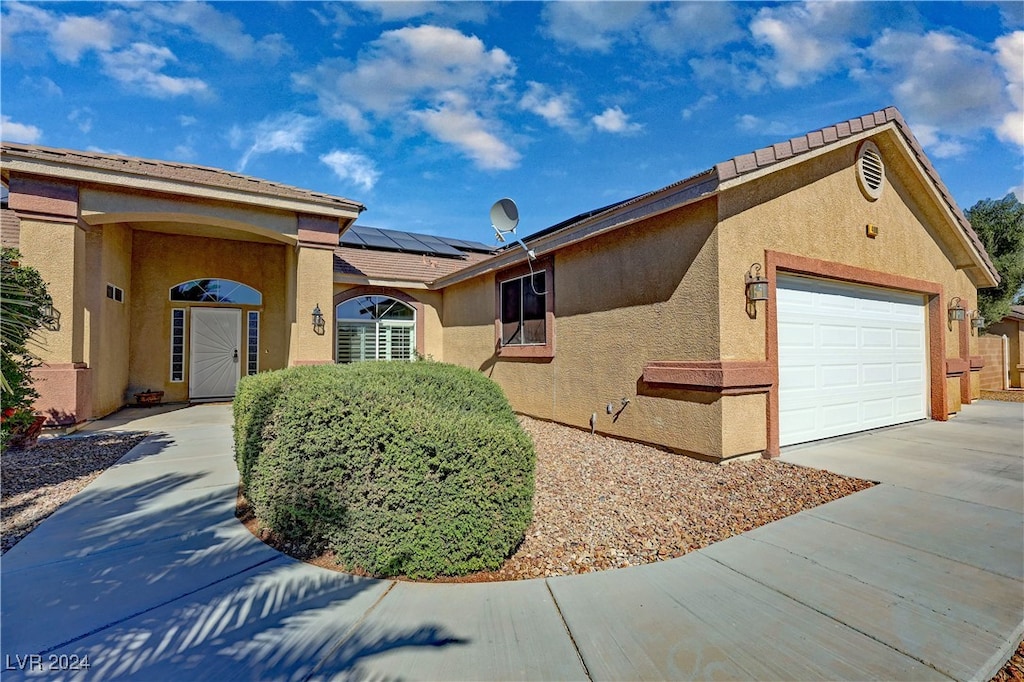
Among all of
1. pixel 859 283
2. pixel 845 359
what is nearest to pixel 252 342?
pixel 845 359

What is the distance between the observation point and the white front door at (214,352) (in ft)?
37.4

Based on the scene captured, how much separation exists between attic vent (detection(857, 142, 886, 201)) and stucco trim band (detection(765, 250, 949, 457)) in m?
1.37

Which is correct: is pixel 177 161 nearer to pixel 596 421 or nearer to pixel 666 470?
pixel 596 421

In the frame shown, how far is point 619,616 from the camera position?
7.91 feet

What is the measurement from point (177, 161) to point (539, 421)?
9845mm

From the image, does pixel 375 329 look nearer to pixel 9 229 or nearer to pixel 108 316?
pixel 108 316

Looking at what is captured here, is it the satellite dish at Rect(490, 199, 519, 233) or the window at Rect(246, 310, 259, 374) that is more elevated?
the satellite dish at Rect(490, 199, 519, 233)

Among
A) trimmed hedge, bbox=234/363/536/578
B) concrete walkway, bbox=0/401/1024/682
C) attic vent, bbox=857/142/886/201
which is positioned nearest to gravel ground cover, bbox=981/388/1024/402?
attic vent, bbox=857/142/886/201

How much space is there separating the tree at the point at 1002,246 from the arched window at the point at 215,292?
23.9m

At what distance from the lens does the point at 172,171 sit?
8.38m

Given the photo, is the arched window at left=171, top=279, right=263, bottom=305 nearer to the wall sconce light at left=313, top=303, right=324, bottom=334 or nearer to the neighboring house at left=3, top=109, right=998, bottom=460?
the neighboring house at left=3, top=109, right=998, bottom=460

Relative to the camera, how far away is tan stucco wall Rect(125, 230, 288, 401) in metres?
10.7

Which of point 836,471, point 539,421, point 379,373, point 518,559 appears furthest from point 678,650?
point 539,421

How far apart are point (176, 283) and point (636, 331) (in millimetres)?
11585
